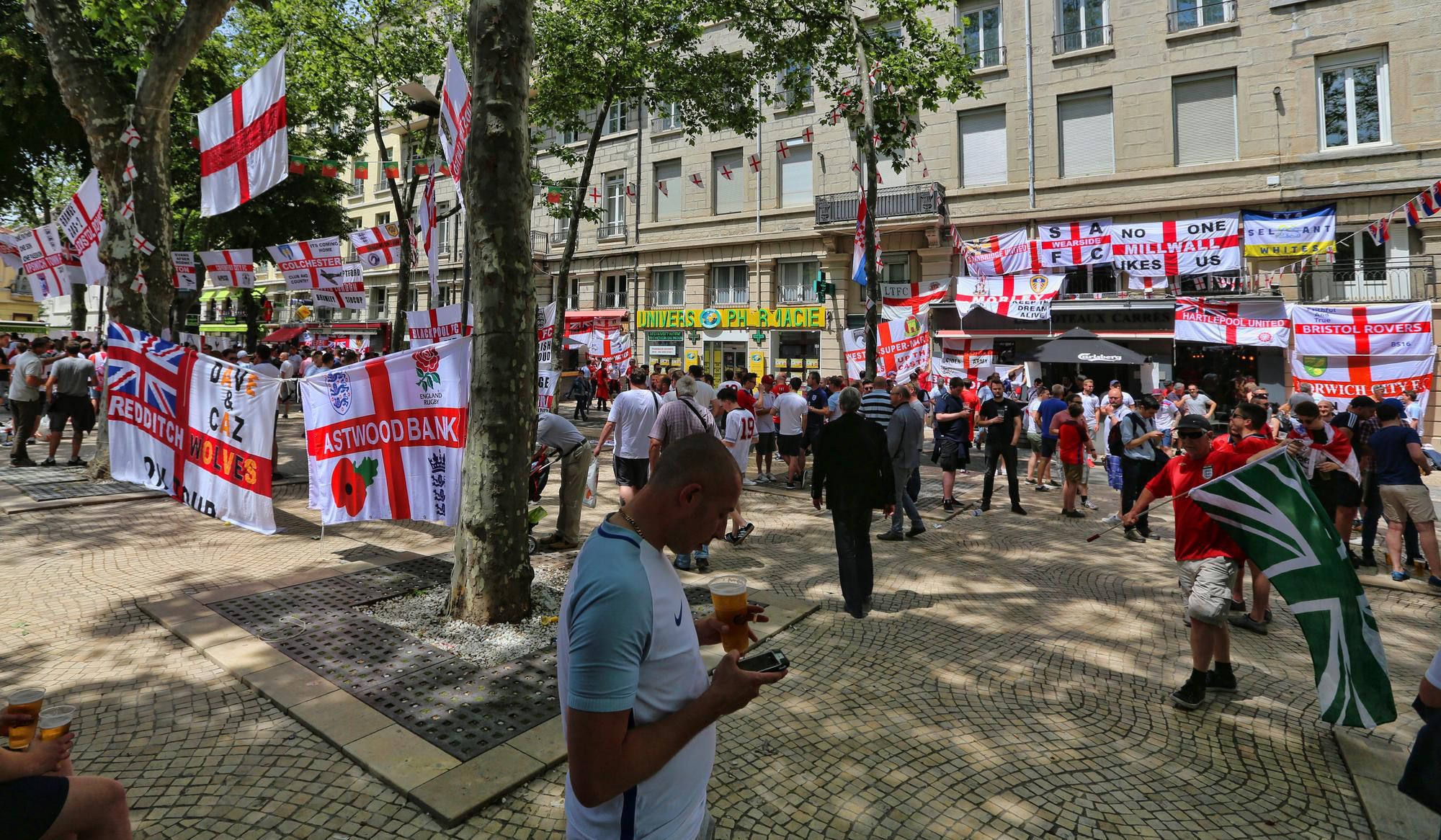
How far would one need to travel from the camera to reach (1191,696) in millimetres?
4125

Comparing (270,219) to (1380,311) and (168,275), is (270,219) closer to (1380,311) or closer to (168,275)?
(168,275)

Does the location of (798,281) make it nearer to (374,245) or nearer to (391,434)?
(374,245)

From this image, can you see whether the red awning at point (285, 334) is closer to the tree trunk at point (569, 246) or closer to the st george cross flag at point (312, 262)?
the st george cross flag at point (312, 262)

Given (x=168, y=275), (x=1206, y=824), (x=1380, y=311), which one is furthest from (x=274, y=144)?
(x=1380, y=311)

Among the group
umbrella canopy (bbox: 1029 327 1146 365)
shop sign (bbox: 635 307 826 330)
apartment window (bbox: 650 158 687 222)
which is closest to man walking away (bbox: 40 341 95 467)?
umbrella canopy (bbox: 1029 327 1146 365)

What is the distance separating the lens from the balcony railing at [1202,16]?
19.9 m

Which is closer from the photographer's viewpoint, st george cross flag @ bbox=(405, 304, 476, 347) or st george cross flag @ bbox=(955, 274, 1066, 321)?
st george cross flag @ bbox=(405, 304, 476, 347)

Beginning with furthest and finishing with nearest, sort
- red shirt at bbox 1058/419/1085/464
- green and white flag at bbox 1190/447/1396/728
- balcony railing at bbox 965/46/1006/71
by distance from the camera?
balcony railing at bbox 965/46/1006/71
red shirt at bbox 1058/419/1085/464
green and white flag at bbox 1190/447/1396/728

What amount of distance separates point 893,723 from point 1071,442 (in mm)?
7007

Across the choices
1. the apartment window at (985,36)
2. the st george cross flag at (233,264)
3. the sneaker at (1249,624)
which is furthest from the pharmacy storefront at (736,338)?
the sneaker at (1249,624)

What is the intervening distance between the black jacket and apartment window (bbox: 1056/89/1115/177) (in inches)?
786

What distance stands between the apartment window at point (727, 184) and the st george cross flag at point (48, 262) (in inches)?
780

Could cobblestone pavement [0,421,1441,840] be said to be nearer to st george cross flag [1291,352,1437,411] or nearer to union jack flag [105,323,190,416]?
union jack flag [105,323,190,416]

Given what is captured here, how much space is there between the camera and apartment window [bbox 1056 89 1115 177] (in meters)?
21.6
